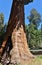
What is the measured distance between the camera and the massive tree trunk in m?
16.2

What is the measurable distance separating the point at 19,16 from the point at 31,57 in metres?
3.15

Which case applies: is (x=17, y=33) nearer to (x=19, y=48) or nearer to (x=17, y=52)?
(x=19, y=48)

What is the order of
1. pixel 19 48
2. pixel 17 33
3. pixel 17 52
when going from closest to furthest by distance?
pixel 17 52 → pixel 19 48 → pixel 17 33

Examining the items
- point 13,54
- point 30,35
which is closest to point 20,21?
point 13,54

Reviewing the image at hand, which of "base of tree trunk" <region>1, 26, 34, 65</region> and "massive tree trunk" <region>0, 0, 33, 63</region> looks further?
"massive tree trunk" <region>0, 0, 33, 63</region>

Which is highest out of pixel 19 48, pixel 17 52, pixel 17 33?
pixel 17 33

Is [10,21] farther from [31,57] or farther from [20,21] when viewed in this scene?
[31,57]

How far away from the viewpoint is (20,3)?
17188mm

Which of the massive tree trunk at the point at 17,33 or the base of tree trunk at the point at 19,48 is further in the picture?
the massive tree trunk at the point at 17,33

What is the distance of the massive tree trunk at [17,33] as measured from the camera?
16209 millimetres

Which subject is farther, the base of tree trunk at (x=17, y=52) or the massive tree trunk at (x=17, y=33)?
the massive tree trunk at (x=17, y=33)

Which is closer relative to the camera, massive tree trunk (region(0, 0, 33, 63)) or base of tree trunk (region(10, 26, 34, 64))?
base of tree trunk (region(10, 26, 34, 64))

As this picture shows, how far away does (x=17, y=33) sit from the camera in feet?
55.2

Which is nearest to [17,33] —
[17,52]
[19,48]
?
[19,48]
